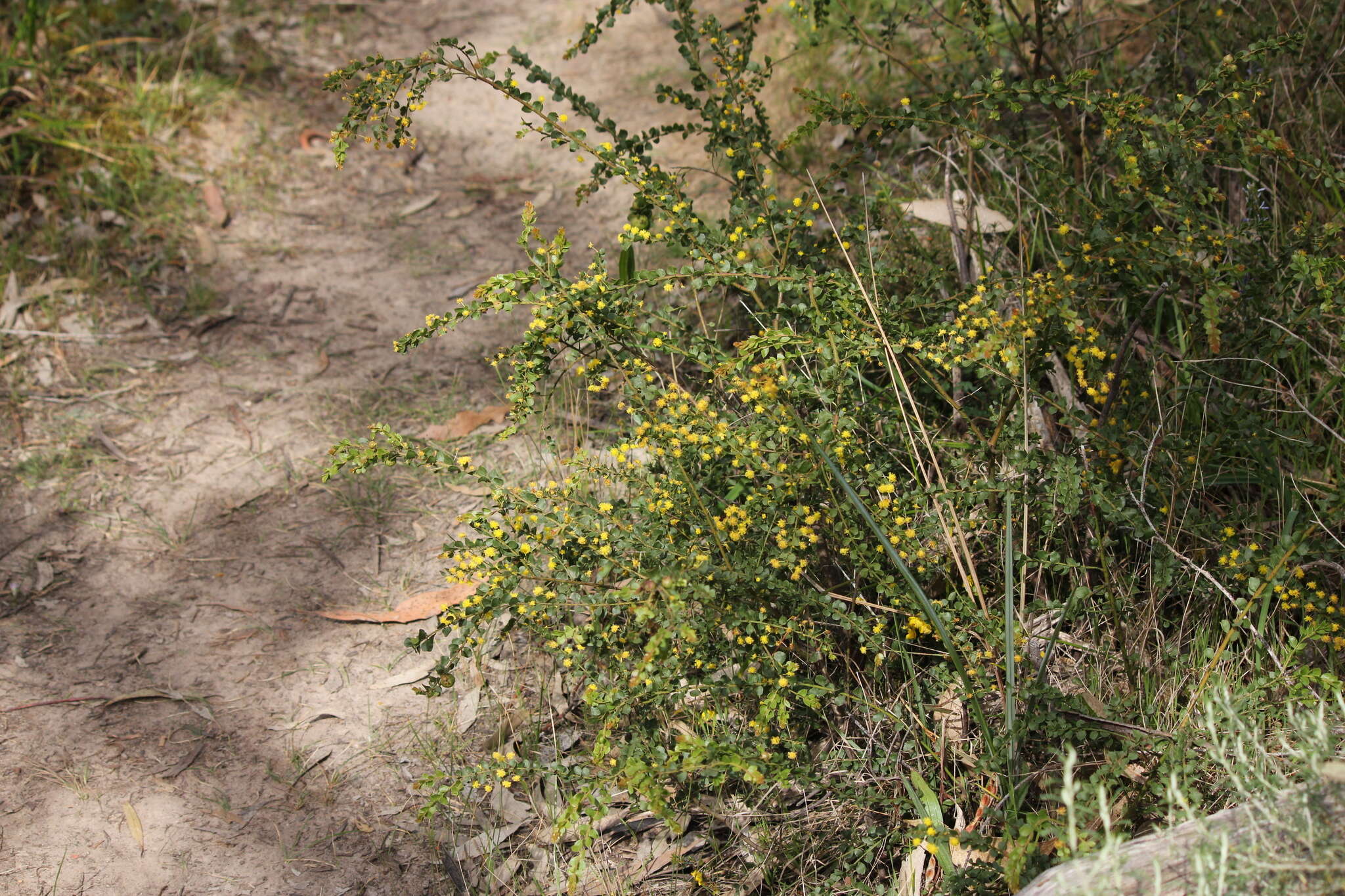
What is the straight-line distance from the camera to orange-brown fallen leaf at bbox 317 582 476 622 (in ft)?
9.65

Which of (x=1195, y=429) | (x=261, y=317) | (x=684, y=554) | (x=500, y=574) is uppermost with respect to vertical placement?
(x=1195, y=429)

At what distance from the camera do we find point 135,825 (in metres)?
2.42

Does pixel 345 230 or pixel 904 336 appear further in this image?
pixel 345 230

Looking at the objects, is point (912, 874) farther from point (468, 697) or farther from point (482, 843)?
point (468, 697)

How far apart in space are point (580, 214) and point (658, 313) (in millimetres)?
2101

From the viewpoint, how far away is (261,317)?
4.12 m

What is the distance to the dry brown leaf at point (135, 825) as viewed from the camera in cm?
238

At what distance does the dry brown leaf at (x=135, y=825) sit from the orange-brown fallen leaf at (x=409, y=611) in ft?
2.35

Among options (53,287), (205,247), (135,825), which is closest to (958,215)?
(135,825)

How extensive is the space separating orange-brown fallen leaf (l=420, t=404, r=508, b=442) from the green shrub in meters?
0.88

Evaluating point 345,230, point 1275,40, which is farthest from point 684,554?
point 345,230

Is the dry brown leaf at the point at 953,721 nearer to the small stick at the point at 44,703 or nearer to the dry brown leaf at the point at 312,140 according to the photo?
the small stick at the point at 44,703

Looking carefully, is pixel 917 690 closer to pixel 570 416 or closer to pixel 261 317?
pixel 570 416

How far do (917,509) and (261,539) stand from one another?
2.13 metres
